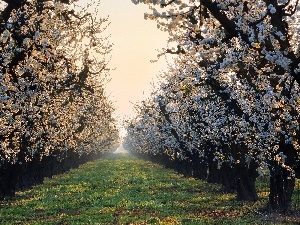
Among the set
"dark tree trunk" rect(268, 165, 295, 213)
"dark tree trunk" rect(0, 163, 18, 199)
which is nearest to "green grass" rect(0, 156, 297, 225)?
"dark tree trunk" rect(0, 163, 18, 199)

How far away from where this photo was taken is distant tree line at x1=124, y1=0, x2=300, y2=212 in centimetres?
1373

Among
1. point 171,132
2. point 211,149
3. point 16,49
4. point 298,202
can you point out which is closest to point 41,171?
point 171,132

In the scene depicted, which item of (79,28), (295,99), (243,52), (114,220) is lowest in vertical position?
(114,220)

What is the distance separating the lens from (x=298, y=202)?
29.0 meters

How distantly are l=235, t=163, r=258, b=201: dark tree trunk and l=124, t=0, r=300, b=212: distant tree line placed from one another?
6 cm

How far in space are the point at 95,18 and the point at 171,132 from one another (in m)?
24.8

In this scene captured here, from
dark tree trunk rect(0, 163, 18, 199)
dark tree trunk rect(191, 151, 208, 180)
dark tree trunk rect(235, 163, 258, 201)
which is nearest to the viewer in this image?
dark tree trunk rect(235, 163, 258, 201)

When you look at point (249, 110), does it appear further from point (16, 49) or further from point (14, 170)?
point (14, 170)

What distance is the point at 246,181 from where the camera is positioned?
1209 inches

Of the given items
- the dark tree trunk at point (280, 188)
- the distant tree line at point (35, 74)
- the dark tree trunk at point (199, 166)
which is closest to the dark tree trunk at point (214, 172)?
the dark tree trunk at point (199, 166)

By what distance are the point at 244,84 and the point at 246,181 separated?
26.5ft

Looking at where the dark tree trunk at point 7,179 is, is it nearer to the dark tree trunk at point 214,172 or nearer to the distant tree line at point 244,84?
the distant tree line at point 244,84

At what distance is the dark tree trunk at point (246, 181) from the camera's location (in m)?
30.4

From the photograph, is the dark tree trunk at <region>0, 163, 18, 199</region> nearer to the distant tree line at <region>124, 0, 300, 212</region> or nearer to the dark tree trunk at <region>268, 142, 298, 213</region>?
the distant tree line at <region>124, 0, 300, 212</region>
